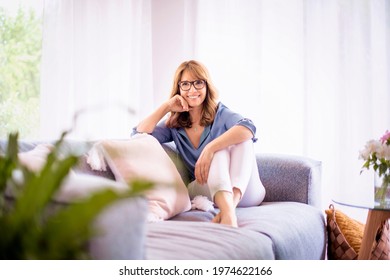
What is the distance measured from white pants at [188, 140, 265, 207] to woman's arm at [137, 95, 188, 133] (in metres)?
0.29

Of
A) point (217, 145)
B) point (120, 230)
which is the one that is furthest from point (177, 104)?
point (120, 230)

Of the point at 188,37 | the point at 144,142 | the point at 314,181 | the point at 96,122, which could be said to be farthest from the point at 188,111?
the point at 188,37

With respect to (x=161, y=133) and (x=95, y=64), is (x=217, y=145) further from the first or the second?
(x=95, y=64)

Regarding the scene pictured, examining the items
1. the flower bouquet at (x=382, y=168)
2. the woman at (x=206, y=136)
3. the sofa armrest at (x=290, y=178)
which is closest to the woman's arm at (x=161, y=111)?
the woman at (x=206, y=136)

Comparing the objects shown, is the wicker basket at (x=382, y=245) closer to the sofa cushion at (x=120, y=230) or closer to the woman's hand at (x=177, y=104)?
the woman's hand at (x=177, y=104)

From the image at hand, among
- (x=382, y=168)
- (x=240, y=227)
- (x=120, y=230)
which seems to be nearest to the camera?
(x=120, y=230)

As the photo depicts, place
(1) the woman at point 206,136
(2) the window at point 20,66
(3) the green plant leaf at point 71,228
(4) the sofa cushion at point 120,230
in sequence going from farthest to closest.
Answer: (2) the window at point 20,66 < (1) the woman at point 206,136 < (4) the sofa cushion at point 120,230 < (3) the green plant leaf at point 71,228

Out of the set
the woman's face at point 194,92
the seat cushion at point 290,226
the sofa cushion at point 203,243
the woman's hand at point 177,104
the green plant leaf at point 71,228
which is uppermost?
the woman's face at point 194,92

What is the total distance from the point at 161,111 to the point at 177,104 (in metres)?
0.08

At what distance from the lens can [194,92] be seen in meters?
2.07

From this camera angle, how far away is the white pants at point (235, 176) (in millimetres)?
1697

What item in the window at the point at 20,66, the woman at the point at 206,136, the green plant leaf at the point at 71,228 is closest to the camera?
the green plant leaf at the point at 71,228

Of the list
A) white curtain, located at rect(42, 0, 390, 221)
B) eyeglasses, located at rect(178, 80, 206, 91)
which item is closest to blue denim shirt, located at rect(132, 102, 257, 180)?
eyeglasses, located at rect(178, 80, 206, 91)

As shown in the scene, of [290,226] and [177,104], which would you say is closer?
[290,226]
